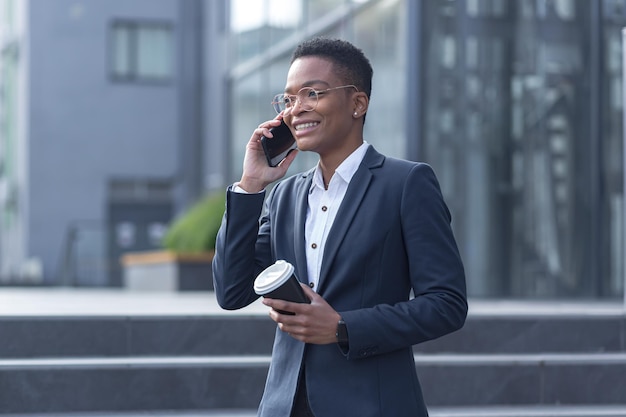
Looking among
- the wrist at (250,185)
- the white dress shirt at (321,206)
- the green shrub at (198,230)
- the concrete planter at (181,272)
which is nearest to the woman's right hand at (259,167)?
the wrist at (250,185)

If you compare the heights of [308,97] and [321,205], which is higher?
[308,97]

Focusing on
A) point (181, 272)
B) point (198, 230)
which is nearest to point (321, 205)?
point (181, 272)

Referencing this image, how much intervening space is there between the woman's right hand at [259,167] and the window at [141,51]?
25285mm

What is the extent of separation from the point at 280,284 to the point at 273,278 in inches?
1.1

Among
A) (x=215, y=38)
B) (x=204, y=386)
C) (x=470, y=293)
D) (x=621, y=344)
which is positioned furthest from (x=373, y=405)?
(x=215, y=38)

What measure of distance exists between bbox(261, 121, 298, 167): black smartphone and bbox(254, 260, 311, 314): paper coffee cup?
53 centimetres

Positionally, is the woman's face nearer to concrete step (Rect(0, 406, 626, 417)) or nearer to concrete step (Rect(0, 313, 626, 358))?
concrete step (Rect(0, 406, 626, 417))

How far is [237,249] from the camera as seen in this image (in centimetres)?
295

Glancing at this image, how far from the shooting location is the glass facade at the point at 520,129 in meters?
11.3

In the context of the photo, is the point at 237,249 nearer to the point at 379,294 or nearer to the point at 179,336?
the point at 379,294

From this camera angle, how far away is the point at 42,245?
27.3 m

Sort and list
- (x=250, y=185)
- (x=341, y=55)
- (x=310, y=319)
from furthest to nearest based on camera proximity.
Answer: (x=250, y=185) < (x=341, y=55) < (x=310, y=319)

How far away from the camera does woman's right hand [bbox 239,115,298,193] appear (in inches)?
119

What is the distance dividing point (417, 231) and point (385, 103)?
9.57 meters
